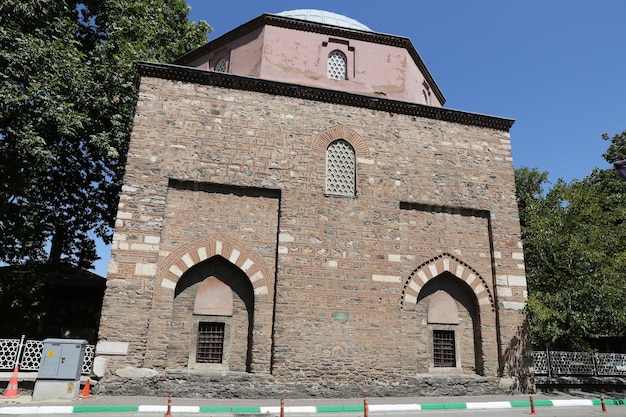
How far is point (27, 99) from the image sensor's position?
30.1 feet

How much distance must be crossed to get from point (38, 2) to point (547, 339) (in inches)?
549

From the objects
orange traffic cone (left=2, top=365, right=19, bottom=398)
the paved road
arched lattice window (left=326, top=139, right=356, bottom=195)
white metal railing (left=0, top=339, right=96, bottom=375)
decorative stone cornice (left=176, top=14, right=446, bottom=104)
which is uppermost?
decorative stone cornice (left=176, top=14, right=446, bottom=104)

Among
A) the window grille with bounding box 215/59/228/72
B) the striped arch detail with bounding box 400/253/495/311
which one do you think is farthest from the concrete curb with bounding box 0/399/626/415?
the window grille with bounding box 215/59/228/72

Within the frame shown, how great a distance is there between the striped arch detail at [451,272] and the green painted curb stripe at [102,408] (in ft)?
18.6

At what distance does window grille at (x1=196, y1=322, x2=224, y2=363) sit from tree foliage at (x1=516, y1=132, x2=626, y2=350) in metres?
6.64

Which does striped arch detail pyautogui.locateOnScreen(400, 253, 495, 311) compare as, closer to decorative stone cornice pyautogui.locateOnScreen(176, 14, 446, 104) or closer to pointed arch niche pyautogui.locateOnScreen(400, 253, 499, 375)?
pointed arch niche pyautogui.locateOnScreen(400, 253, 499, 375)

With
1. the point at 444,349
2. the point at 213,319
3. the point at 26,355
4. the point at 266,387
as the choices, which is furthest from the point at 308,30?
the point at 26,355

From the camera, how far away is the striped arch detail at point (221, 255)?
27.5ft

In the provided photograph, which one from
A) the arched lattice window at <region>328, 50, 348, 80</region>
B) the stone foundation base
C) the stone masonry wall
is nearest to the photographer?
the stone foundation base

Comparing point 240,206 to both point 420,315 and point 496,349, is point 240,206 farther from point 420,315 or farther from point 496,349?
point 496,349

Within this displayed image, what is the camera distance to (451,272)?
970 centimetres

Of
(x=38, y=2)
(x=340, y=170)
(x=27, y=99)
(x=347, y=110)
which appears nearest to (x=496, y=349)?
(x=340, y=170)

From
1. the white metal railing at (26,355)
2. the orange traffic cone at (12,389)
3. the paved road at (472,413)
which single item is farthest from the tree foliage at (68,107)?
the paved road at (472,413)

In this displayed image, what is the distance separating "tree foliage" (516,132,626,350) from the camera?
31.6 ft
